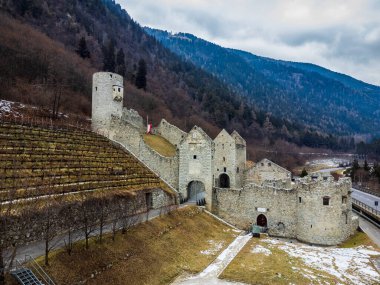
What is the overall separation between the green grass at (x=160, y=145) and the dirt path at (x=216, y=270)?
17096mm

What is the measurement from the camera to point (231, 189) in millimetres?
42188

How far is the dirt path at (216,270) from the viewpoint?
2341cm

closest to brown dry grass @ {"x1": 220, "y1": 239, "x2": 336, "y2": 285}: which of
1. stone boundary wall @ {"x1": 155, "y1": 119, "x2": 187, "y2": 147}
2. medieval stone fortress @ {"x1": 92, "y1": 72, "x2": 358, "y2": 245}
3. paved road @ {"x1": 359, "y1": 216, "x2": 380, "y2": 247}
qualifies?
medieval stone fortress @ {"x1": 92, "y1": 72, "x2": 358, "y2": 245}

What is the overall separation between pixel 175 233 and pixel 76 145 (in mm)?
14827

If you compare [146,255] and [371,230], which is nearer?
[146,255]

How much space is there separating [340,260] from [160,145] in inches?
1089

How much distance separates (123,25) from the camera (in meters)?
179

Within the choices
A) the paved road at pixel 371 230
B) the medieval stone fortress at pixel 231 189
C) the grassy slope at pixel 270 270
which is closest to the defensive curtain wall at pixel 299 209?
the medieval stone fortress at pixel 231 189

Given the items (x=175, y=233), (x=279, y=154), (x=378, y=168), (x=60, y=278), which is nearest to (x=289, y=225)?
(x=175, y=233)

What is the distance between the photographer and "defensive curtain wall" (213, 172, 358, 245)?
37.1 m

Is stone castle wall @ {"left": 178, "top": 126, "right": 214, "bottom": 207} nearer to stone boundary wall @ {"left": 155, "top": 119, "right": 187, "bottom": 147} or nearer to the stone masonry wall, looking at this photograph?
the stone masonry wall

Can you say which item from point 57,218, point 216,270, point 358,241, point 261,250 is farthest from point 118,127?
point 358,241

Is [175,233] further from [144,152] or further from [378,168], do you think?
[378,168]

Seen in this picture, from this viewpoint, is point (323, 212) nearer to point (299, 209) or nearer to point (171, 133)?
point (299, 209)
